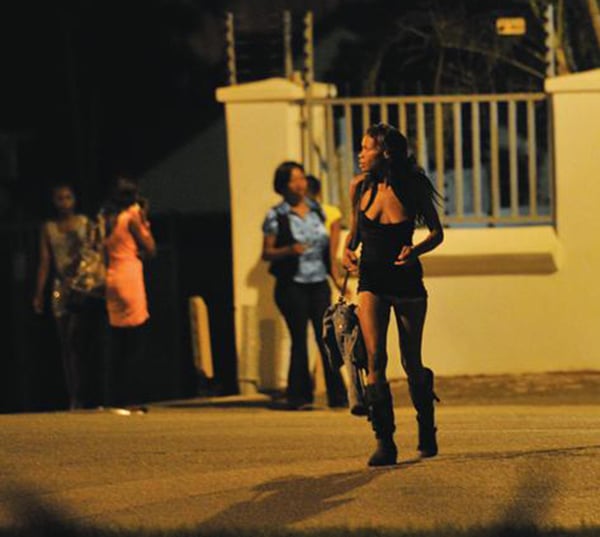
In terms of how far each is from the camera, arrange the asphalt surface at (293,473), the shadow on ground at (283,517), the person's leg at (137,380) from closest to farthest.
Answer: the shadow on ground at (283,517), the asphalt surface at (293,473), the person's leg at (137,380)

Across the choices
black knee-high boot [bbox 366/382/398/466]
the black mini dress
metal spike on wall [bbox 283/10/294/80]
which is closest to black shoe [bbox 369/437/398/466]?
black knee-high boot [bbox 366/382/398/466]

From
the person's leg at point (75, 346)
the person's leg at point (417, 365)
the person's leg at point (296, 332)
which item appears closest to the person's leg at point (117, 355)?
the person's leg at point (75, 346)

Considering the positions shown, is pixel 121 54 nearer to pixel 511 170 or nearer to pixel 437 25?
pixel 437 25

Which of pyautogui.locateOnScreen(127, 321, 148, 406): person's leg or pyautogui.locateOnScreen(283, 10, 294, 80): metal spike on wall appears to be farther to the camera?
pyautogui.locateOnScreen(127, 321, 148, 406): person's leg

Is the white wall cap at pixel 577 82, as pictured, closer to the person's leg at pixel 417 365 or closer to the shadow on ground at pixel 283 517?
the person's leg at pixel 417 365

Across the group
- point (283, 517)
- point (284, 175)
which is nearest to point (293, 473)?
point (283, 517)

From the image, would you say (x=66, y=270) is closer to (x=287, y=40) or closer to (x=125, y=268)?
(x=125, y=268)

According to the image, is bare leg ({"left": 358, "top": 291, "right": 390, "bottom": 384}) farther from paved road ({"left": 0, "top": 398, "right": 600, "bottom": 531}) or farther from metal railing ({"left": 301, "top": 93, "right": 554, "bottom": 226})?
metal railing ({"left": 301, "top": 93, "right": 554, "bottom": 226})

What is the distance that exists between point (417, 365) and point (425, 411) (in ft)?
0.91

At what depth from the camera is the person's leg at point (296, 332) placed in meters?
13.0

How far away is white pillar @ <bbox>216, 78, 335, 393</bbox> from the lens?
47.6ft

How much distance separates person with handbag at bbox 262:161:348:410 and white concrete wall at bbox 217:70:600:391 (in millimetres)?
1302

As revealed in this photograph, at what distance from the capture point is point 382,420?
928 cm

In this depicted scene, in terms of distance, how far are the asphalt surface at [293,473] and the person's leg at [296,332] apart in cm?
98
